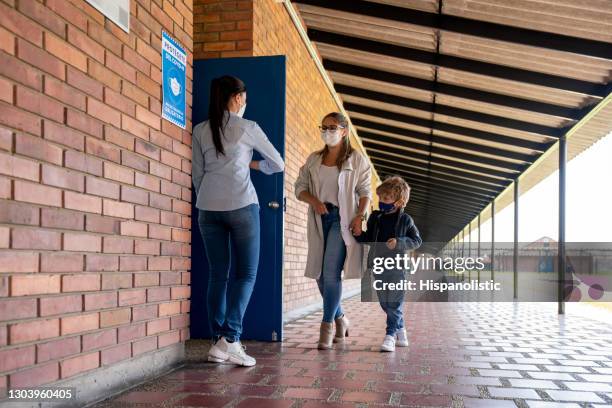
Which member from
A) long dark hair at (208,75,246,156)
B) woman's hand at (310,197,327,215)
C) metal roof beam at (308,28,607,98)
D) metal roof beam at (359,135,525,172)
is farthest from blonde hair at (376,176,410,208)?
metal roof beam at (359,135,525,172)

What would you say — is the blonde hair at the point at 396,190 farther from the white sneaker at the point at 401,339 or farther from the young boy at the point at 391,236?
the white sneaker at the point at 401,339

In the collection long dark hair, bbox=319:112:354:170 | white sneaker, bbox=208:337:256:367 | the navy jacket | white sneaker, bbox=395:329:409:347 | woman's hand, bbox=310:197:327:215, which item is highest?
long dark hair, bbox=319:112:354:170

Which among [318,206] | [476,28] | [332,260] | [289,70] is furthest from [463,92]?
[332,260]

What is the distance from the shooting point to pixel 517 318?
6.41m

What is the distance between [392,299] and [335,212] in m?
0.68

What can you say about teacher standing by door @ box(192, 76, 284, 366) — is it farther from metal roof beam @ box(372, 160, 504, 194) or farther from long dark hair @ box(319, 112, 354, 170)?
metal roof beam @ box(372, 160, 504, 194)

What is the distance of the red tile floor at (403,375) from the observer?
2.33 meters

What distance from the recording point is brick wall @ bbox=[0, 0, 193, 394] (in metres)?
1.81

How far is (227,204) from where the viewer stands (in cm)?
295

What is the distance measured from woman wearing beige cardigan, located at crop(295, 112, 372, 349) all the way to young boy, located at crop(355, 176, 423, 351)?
124 millimetres

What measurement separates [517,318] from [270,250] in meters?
3.75

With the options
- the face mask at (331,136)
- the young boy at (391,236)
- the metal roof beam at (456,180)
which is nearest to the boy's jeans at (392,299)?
the young boy at (391,236)

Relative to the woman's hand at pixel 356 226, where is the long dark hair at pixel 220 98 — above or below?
above

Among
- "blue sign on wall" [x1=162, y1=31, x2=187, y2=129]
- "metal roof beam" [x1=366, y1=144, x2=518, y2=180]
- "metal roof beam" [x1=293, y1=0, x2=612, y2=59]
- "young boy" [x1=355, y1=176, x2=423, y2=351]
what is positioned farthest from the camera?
"metal roof beam" [x1=366, y1=144, x2=518, y2=180]
